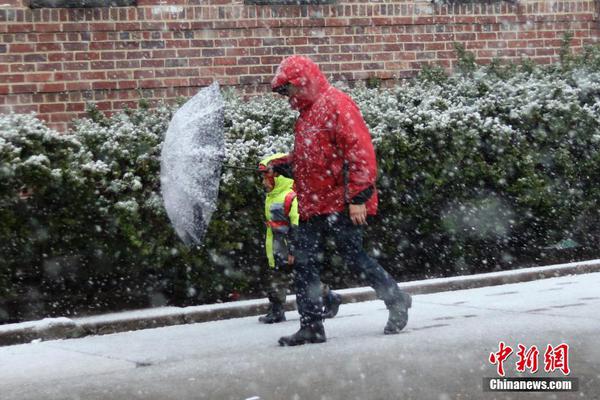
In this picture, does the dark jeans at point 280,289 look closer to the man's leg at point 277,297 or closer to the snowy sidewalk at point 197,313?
the man's leg at point 277,297

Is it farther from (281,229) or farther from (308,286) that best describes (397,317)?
(281,229)

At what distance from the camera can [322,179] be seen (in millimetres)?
6621

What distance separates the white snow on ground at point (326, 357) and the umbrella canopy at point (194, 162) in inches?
34.4

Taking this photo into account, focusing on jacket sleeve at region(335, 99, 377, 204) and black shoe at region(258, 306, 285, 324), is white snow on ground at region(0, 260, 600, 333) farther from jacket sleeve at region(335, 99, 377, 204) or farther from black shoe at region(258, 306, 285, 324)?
jacket sleeve at region(335, 99, 377, 204)

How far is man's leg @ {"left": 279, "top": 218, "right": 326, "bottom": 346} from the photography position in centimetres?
673

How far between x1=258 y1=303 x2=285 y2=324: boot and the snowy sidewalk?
46 centimetres

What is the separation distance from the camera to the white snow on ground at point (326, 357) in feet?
17.6

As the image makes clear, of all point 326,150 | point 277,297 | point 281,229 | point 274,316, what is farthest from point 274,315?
point 326,150

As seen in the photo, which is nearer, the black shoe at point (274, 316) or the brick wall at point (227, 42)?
the black shoe at point (274, 316)

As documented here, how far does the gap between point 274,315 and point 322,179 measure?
1.69 metres

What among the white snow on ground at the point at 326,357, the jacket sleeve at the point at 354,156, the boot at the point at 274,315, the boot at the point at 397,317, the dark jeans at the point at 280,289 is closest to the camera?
the white snow on ground at the point at 326,357

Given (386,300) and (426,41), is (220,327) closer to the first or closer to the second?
(386,300)

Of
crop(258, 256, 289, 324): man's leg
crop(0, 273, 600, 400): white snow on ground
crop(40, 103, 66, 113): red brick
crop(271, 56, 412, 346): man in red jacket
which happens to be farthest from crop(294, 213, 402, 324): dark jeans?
crop(40, 103, 66, 113): red brick

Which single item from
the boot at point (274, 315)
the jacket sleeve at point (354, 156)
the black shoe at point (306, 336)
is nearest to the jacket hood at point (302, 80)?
the jacket sleeve at point (354, 156)
